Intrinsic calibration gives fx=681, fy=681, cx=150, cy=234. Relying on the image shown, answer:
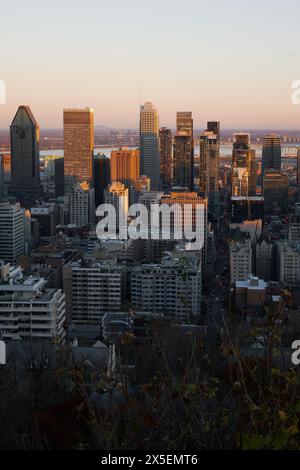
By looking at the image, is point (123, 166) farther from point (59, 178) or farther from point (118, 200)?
point (118, 200)

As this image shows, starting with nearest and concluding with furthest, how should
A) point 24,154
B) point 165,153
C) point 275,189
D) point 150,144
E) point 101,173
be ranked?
Answer: 1. point 275,189
2. point 101,173
3. point 24,154
4. point 150,144
5. point 165,153

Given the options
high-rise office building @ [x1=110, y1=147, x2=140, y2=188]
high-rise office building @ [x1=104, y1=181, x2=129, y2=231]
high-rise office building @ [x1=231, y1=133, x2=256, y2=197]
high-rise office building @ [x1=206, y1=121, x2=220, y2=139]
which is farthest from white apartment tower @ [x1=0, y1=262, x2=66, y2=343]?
high-rise office building @ [x1=206, y1=121, x2=220, y2=139]

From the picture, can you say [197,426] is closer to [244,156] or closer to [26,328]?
[26,328]

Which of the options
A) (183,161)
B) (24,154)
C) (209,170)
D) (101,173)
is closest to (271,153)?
(183,161)

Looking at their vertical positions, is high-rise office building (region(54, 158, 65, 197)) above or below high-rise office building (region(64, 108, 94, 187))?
below

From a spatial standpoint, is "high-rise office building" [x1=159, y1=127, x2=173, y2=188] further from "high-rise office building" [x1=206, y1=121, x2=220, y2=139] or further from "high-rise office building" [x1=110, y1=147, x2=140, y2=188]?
"high-rise office building" [x1=110, y1=147, x2=140, y2=188]
